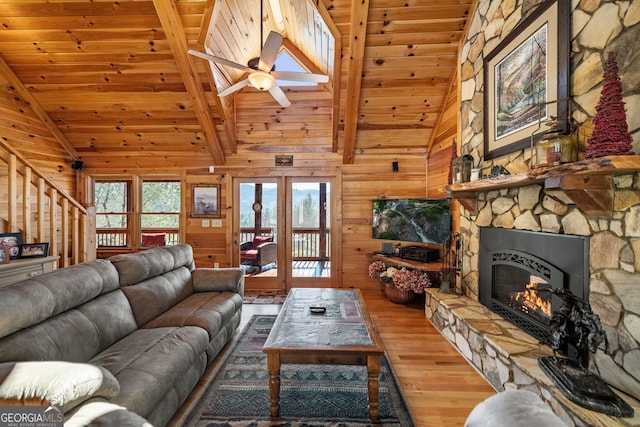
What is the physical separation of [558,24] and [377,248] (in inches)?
138

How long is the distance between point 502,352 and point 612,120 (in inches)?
63.0

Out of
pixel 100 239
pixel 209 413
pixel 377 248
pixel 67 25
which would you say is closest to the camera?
pixel 209 413

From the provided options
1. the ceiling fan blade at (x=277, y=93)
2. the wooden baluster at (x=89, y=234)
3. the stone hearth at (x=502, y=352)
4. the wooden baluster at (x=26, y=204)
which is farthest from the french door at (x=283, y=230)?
the wooden baluster at (x=26, y=204)

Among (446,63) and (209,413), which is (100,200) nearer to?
(209,413)

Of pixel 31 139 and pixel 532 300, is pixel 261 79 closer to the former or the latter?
pixel 532 300

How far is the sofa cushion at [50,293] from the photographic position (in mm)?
1429

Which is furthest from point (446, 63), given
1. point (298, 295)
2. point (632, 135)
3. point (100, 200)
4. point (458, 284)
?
point (100, 200)

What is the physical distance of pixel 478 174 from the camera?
2.68 metres

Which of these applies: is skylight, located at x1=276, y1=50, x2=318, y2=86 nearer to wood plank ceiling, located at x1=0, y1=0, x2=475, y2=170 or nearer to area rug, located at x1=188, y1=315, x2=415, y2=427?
wood plank ceiling, located at x1=0, y1=0, x2=475, y2=170

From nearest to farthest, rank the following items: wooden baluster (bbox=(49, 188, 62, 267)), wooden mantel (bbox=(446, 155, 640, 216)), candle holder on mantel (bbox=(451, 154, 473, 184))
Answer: wooden mantel (bbox=(446, 155, 640, 216)) < candle holder on mantel (bbox=(451, 154, 473, 184)) < wooden baluster (bbox=(49, 188, 62, 267))

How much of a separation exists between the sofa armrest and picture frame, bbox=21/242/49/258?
167cm

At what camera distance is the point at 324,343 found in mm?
1846

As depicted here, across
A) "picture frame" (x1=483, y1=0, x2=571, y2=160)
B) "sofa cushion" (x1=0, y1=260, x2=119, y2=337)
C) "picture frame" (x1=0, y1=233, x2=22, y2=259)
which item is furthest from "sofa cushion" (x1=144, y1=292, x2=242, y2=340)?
"picture frame" (x1=483, y1=0, x2=571, y2=160)

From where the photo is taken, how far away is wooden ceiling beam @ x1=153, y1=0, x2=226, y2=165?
120 inches
